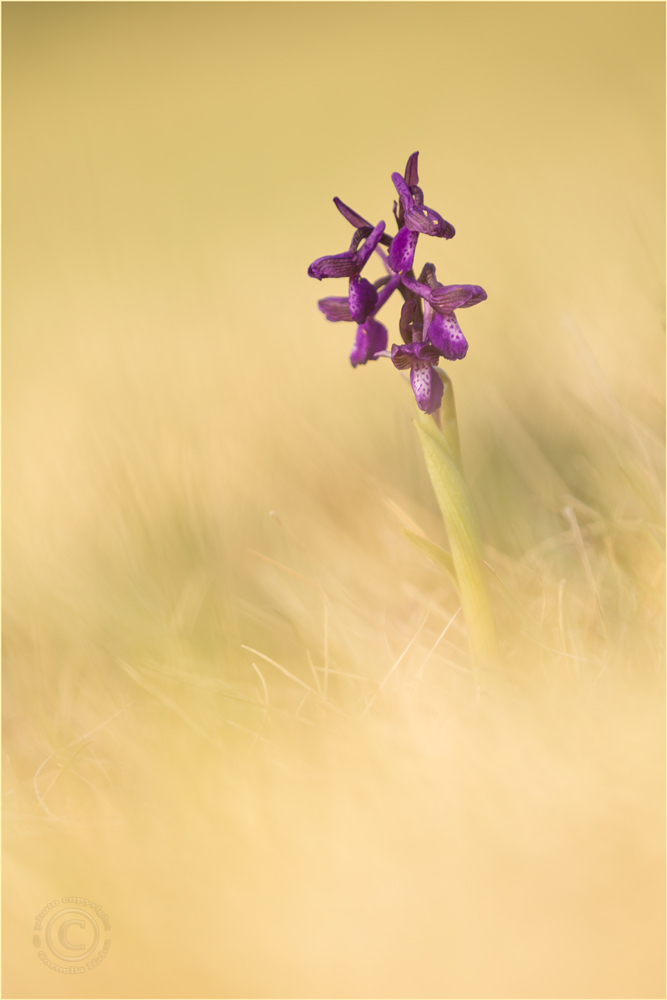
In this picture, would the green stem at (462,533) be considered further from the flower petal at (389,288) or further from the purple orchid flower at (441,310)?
the flower petal at (389,288)

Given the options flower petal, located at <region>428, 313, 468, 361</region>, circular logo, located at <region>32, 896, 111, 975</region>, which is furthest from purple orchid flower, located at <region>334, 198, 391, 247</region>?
circular logo, located at <region>32, 896, 111, 975</region>

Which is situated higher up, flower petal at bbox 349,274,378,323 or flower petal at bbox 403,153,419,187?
flower petal at bbox 403,153,419,187

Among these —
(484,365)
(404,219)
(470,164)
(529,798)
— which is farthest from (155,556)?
(470,164)

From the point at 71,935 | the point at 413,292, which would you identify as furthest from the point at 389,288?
the point at 71,935

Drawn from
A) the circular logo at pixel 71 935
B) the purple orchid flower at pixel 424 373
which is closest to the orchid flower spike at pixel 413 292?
the purple orchid flower at pixel 424 373

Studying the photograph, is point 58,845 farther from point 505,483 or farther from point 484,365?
point 484,365

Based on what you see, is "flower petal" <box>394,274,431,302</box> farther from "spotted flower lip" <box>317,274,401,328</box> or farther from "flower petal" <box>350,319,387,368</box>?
"flower petal" <box>350,319,387,368</box>
